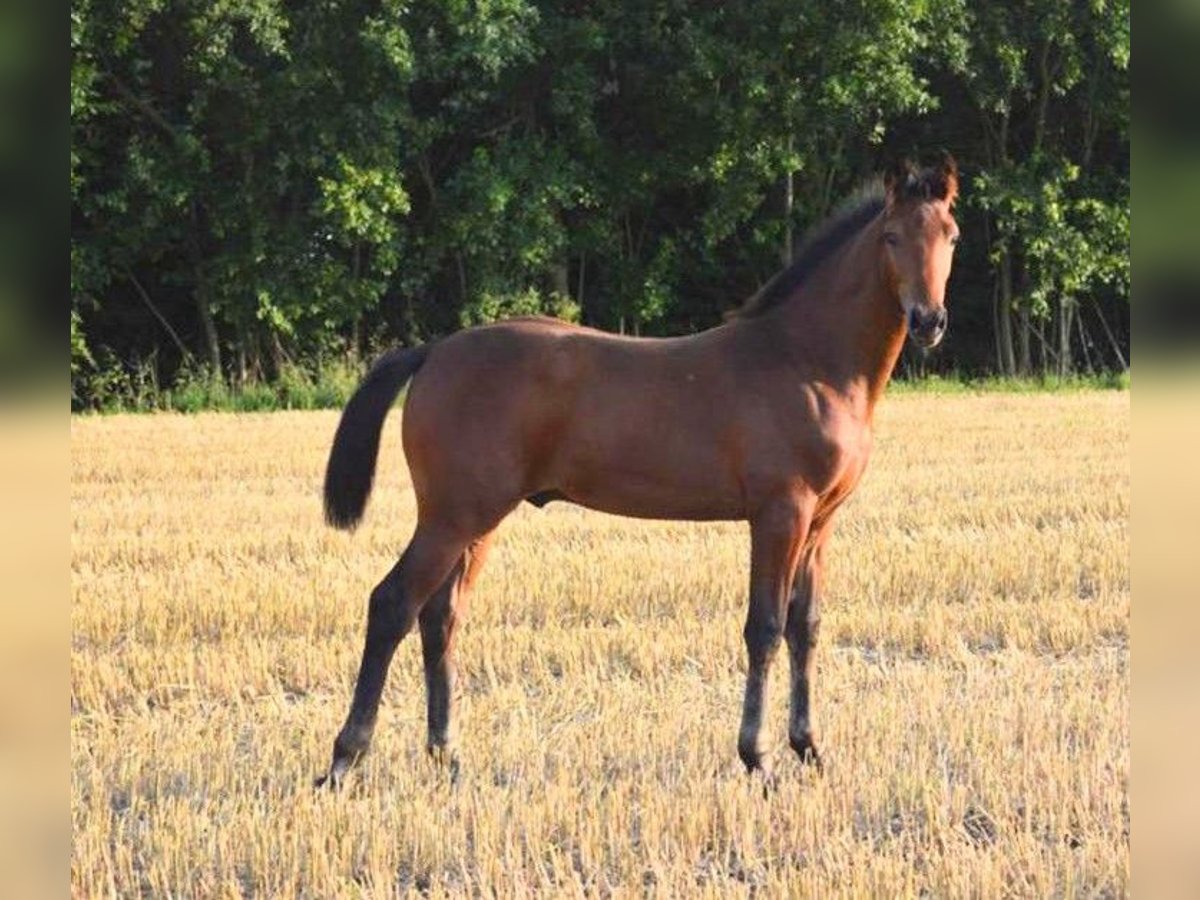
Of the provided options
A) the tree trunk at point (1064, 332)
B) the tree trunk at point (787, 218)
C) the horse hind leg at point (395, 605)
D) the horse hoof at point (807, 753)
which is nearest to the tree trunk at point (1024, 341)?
the tree trunk at point (1064, 332)

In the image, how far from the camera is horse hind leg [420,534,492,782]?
18.5 feet

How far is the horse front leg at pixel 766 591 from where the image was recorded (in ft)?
17.4

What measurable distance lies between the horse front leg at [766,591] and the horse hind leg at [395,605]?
1167 mm

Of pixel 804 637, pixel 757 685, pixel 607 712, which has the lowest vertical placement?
pixel 607 712

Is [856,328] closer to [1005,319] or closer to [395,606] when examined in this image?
[395,606]

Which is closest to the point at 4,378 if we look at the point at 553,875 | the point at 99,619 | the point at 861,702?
the point at 553,875

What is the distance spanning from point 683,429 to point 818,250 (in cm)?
101

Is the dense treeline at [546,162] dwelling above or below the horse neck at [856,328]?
above

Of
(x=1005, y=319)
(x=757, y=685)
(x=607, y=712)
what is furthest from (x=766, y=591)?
(x=1005, y=319)

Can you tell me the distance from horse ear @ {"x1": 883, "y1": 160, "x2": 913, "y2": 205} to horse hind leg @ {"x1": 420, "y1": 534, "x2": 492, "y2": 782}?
215 centimetres

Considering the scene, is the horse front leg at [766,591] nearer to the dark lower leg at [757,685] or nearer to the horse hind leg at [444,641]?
the dark lower leg at [757,685]

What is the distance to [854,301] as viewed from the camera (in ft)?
18.5

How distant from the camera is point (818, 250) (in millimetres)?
5840

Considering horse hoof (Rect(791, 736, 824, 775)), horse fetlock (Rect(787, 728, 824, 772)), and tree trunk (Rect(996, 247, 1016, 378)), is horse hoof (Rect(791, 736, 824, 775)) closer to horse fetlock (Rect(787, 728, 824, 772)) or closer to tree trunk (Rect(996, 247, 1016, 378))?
horse fetlock (Rect(787, 728, 824, 772))
